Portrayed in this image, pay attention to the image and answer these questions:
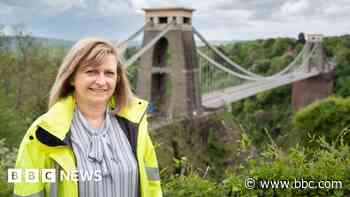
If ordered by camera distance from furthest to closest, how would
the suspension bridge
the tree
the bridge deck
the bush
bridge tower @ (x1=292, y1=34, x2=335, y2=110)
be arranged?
1. the tree
2. bridge tower @ (x1=292, y1=34, x2=335, y2=110)
3. the bridge deck
4. the suspension bridge
5. the bush

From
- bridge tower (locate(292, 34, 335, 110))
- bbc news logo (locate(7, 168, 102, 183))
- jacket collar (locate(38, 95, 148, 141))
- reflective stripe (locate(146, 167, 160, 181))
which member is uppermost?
jacket collar (locate(38, 95, 148, 141))

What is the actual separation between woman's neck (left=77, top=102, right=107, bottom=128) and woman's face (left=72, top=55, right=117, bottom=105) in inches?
0.5

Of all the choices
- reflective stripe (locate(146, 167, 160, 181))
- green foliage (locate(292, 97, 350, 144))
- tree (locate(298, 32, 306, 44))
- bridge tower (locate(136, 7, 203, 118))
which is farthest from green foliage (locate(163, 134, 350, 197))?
tree (locate(298, 32, 306, 44))

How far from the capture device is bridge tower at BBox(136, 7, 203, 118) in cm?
1689

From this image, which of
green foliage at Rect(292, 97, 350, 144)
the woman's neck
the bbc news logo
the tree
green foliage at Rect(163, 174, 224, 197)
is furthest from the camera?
the tree

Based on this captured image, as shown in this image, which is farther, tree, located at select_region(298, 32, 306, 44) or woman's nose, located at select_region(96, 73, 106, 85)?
tree, located at select_region(298, 32, 306, 44)

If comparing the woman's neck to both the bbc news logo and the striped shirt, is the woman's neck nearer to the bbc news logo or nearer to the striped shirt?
the striped shirt

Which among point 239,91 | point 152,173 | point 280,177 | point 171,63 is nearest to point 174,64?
point 171,63

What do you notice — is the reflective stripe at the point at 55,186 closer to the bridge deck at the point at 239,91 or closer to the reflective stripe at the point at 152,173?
the reflective stripe at the point at 152,173

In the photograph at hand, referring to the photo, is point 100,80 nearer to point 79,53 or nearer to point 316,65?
point 79,53

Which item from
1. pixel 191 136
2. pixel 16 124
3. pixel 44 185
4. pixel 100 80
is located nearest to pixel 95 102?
pixel 100 80

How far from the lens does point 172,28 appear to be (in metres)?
16.8

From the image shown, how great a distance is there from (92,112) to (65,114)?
9 centimetres

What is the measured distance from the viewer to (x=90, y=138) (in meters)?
1.42
